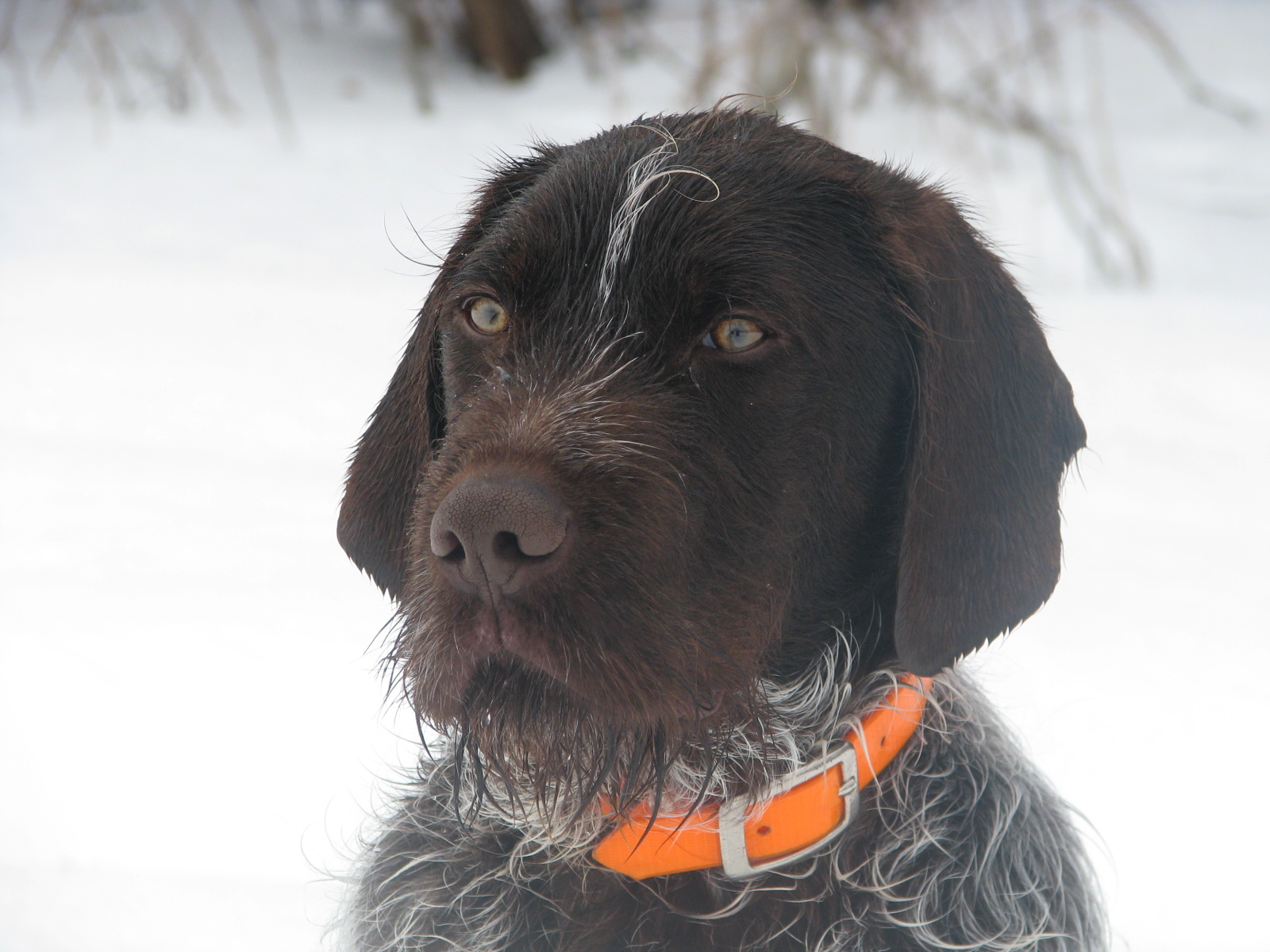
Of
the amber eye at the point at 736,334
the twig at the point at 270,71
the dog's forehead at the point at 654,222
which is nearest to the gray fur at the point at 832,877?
the amber eye at the point at 736,334

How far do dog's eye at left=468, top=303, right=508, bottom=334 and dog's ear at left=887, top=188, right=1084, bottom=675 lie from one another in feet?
1.88

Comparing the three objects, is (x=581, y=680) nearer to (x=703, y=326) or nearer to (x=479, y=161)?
(x=703, y=326)

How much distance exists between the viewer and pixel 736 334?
5.55 feet

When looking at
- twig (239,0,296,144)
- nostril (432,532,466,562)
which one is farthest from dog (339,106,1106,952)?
twig (239,0,296,144)

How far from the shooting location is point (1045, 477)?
184cm

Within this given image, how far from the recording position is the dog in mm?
1581

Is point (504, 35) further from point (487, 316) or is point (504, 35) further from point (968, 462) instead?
point (968, 462)

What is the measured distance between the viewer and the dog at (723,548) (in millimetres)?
1581

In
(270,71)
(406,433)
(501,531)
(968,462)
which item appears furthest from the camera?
(270,71)

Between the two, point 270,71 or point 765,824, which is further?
point 270,71

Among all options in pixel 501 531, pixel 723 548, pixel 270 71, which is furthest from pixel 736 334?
pixel 270 71

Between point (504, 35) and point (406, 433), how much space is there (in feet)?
14.9

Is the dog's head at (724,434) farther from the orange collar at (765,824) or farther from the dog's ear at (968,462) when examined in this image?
the orange collar at (765,824)

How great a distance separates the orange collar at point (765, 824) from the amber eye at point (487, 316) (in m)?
0.75
